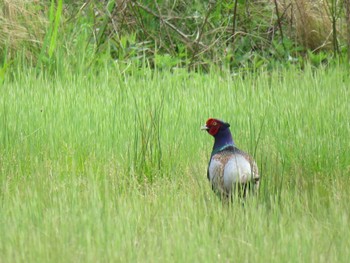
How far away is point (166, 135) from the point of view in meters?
5.36

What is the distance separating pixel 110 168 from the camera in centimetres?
478

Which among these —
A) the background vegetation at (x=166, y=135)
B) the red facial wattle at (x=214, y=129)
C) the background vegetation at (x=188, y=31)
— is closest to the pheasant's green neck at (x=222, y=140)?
the red facial wattle at (x=214, y=129)

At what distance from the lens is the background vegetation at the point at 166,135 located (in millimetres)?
3604

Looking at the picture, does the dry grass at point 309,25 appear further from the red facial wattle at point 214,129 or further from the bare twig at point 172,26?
the red facial wattle at point 214,129

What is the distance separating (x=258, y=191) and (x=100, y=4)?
4528 mm

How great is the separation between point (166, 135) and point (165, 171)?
1.68ft

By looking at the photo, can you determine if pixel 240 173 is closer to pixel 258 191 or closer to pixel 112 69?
pixel 258 191

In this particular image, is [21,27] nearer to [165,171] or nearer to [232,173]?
[165,171]

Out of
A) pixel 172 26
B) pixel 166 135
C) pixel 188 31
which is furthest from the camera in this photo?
pixel 188 31

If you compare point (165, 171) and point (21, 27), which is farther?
point (21, 27)

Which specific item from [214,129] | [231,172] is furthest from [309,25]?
[231,172]

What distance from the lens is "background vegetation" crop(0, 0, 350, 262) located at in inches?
142

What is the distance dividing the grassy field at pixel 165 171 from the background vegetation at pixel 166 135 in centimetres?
1

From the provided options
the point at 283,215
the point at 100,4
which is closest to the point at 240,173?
the point at 283,215
